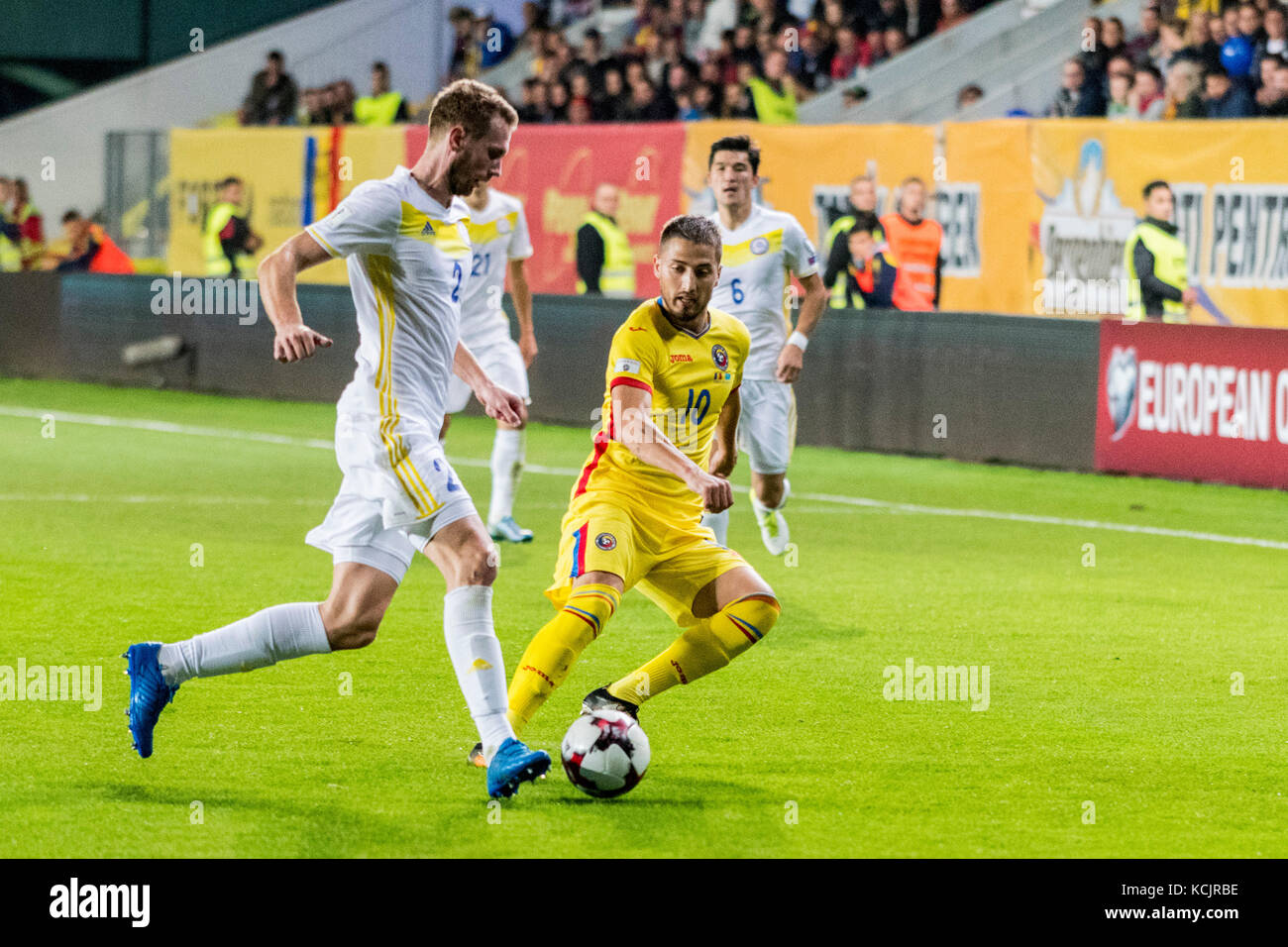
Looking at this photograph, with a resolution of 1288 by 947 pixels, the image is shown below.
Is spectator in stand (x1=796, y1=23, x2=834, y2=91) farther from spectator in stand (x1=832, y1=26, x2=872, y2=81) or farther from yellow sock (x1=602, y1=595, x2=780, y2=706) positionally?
yellow sock (x1=602, y1=595, x2=780, y2=706)

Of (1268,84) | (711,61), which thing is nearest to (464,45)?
(711,61)

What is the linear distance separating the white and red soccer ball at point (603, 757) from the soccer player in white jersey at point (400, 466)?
0.65 ft

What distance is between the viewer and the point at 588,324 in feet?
57.7

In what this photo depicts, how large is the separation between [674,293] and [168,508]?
6.70 meters

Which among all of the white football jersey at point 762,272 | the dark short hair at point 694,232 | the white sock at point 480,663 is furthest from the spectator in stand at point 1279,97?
the white sock at point 480,663

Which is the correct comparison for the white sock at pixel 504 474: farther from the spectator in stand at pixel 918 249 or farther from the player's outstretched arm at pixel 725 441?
the spectator in stand at pixel 918 249

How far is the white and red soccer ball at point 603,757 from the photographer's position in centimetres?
564

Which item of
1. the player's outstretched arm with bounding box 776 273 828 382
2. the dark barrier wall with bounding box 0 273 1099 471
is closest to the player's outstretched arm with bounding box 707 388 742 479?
the player's outstretched arm with bounding box 776 273 828 382

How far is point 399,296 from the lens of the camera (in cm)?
575

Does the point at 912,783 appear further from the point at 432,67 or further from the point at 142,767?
the point at 432,67

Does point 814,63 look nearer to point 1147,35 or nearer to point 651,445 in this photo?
point 1147,35

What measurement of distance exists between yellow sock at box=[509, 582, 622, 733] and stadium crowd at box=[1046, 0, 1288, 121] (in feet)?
38.5

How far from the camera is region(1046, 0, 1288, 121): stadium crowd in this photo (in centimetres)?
1641

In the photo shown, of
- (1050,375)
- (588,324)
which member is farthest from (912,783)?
(588,324)
